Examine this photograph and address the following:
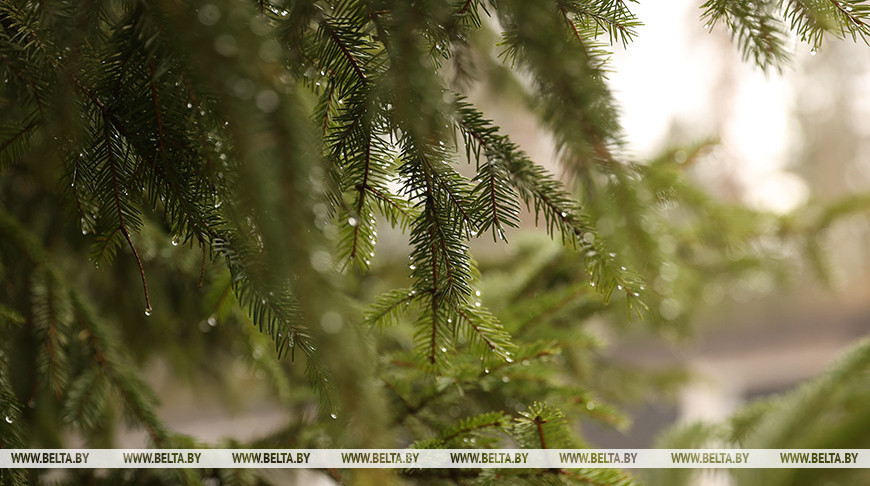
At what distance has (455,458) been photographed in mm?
474

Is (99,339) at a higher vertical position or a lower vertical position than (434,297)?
lower

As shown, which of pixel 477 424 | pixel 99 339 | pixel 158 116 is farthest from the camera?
pixel 99 339

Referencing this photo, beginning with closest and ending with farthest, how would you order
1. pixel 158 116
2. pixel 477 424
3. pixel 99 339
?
pixel 158 116
pixel 477 424
pixel 99 339

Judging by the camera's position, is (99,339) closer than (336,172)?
No

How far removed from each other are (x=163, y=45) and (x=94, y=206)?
0.19 metres

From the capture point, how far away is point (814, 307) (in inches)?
78.9

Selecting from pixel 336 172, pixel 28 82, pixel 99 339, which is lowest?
pixel 99 339

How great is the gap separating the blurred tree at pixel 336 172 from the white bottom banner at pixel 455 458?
0.04 feet

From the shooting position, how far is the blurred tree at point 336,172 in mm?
242

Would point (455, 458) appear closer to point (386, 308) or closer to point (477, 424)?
point (477, 424)

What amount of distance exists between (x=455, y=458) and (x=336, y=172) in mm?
266

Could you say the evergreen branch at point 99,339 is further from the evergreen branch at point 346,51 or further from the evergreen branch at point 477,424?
the evergreen branch at point 346,51

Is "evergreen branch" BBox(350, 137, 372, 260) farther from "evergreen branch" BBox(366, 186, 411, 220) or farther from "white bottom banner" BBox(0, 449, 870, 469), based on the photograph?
"white bottom banner" BBox(0, 449, 870, 469)

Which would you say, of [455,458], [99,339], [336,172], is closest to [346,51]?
[336,172]
